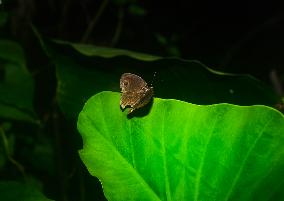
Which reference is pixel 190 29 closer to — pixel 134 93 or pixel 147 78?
pixel 147 78

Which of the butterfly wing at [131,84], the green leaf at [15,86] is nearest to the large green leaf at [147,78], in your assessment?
the butterfly wing at [131,84]

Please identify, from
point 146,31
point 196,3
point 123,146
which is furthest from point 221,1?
point 123,146

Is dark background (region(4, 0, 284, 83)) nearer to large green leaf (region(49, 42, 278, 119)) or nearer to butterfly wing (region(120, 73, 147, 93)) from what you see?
large green leaf (region(49, 42, 278, 119))

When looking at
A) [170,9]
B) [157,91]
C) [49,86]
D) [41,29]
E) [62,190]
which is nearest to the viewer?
[157,91]

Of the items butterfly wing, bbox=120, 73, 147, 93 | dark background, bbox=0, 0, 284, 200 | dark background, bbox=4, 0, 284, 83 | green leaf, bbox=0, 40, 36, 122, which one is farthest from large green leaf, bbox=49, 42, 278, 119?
dark background, bbox=4, 0, 284, 83

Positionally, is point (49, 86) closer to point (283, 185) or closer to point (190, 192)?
point (190, 192)

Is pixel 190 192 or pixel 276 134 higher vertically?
pixel 276 134
